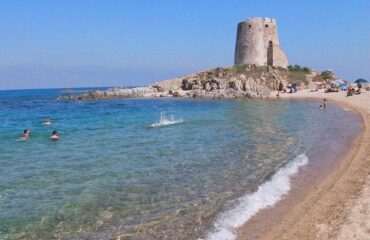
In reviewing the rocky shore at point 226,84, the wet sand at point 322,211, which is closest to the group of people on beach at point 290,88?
the rocky shore at point 226,84

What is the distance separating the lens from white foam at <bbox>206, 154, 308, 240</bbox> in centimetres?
795

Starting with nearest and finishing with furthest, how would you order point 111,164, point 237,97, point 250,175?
point 250,175
point 111,164
point 237,97

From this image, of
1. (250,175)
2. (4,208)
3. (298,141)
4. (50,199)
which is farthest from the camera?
(298,141)

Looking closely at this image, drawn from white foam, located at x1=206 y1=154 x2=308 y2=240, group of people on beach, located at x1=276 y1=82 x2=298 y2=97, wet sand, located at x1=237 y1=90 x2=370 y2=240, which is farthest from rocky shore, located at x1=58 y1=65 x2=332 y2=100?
wet sand, located at x1=237 y1=90 x2=370 y2=240

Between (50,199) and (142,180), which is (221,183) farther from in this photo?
(50,199)

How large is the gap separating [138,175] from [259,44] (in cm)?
6343

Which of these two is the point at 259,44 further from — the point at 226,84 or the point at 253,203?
the point at 253,203

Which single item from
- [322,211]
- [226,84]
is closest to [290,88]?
[226,84]

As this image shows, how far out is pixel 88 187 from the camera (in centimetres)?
1097

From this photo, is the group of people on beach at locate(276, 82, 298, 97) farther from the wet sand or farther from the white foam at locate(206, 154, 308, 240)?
the white foam at locate(206, 154, 308, 240)

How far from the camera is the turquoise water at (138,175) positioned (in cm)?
835

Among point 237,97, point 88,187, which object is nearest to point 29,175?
point 88,187

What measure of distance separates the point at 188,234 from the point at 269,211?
2.22 metres

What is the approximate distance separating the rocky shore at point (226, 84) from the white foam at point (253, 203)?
146 ft
